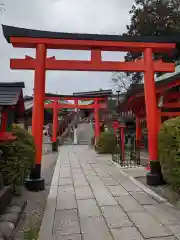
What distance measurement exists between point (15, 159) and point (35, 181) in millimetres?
1324

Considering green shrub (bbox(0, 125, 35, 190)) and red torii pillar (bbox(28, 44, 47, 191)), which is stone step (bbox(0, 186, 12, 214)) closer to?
green shrub (bbox(0, 125, 35, 190))

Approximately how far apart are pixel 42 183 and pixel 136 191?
245 cm

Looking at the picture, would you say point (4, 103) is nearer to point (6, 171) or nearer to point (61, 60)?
point (6, 171)

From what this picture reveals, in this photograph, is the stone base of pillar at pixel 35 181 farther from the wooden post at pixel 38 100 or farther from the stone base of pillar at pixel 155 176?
the stone base of pillar at pixel 155 176

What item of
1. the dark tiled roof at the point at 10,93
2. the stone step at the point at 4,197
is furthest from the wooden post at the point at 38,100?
the stone step at the point at 4,197

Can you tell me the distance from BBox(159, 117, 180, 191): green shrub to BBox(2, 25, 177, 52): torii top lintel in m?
2.90

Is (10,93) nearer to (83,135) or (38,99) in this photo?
(38,99)

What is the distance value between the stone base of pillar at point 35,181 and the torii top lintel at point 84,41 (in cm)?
336

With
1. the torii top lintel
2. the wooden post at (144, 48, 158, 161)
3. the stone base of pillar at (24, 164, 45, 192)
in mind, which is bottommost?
the stone base of pillar at (24, 164, 45, 192)

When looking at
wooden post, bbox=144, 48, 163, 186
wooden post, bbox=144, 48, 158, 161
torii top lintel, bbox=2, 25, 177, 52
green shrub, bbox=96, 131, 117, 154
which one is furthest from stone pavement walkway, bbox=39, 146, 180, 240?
green shrub, bbox=96, 131, 117, 154

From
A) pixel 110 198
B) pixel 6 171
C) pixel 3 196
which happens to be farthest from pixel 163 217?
pixel 6 171

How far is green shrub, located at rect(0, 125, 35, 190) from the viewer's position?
496 centimetres

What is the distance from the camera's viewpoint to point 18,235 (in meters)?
3.53

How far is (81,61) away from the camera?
672cm
